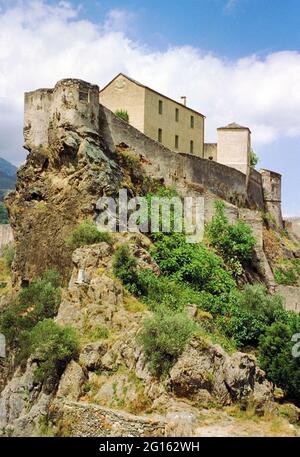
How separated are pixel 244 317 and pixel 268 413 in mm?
8054

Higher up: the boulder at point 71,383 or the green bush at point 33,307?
the green bush at point 33,307

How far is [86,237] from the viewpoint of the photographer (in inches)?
1181

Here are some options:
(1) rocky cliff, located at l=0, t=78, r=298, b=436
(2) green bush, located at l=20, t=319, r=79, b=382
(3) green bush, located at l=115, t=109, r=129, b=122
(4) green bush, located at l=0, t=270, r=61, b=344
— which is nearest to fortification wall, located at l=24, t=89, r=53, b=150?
(1) rocky cliff, located at l=0, t=78, r=298, b=436

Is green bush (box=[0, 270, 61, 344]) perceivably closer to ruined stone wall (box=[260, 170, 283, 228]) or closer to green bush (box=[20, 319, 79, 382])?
green bush (box=[20, 319, 79, 382])

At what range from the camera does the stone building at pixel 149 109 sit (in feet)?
133

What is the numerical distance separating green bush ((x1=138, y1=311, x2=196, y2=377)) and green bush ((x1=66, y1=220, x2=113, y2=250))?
23.7 feet

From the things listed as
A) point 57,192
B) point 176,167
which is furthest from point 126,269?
point 176,167

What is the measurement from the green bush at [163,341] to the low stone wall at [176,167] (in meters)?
13.7

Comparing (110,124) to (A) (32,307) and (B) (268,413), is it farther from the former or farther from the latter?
(B) (268,413)

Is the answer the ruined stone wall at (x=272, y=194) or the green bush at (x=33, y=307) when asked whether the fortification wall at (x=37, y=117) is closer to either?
the green bush at (x=33, y=307)

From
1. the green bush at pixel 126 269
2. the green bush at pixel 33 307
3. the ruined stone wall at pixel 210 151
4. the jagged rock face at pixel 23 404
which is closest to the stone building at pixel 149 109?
the ruined stone wall at pixel 210 151

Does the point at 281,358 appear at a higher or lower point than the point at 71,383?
higher

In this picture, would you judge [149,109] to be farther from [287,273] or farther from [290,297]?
[290,297]

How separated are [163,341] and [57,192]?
12.9 meters
